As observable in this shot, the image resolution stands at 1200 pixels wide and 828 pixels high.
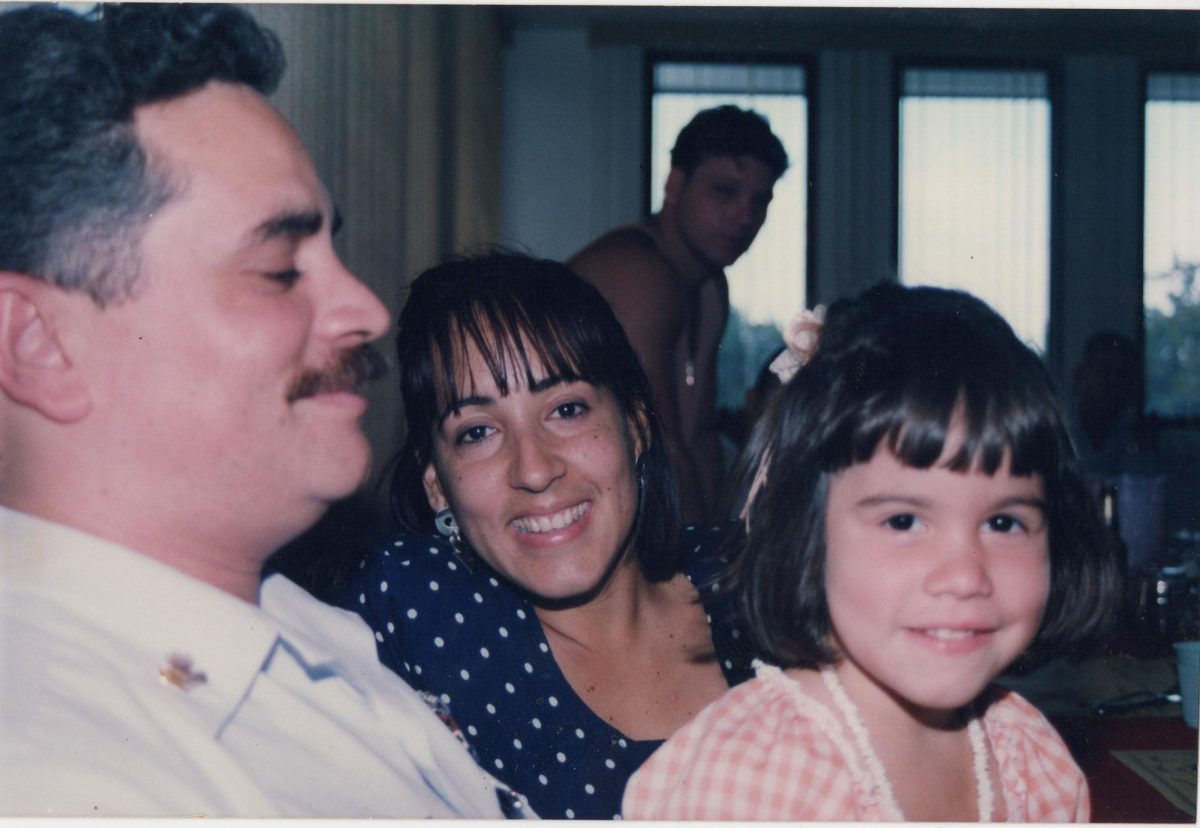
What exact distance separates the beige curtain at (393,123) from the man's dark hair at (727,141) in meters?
0.37

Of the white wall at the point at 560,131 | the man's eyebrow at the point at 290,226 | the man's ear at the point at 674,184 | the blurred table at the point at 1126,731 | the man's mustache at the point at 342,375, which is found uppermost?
the white wall at the point at 560,131

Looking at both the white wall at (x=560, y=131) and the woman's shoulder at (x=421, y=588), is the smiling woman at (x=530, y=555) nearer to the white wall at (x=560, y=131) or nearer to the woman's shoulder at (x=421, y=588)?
the woman's shoulder at (x=421, y=588)

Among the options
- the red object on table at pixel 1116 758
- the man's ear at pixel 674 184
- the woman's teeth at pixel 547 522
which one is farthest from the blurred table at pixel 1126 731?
the man's ear at pixel 674 184

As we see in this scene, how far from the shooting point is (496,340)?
110 cm

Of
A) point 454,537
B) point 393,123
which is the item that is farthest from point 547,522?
point 393,123

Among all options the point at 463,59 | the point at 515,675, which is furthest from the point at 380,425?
the point at 463,59

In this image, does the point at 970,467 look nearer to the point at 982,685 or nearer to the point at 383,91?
the point at 982,685

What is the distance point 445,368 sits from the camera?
1.11 metres

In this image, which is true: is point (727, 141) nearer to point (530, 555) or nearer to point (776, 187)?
point (776, 187)

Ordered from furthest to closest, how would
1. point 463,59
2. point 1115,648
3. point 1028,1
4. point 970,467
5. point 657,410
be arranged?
1. point 463,59
2. point 1115,648
3. point 657,410
4. point 1028,1
5. point 970,467

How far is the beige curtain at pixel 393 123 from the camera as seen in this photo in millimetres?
1253

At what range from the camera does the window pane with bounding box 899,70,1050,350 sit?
1166 millimetres

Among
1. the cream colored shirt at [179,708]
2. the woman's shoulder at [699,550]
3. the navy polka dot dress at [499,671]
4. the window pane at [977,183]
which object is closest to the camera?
the cream colored shirt at [179,708]

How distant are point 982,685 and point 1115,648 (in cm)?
92
